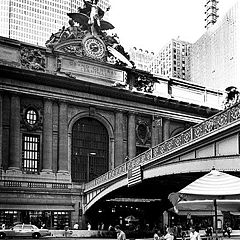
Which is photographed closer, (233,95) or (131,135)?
(233,95)

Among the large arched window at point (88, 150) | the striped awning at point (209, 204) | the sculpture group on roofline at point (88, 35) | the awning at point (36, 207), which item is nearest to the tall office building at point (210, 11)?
the sculpture group on roofline at point (88, 35)

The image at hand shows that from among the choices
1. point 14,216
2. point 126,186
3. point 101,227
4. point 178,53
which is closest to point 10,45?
point 14,216

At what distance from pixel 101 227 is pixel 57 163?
28.4 feet

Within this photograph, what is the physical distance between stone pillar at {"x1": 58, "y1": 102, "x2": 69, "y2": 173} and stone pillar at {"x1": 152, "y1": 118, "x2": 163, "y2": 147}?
12.6m

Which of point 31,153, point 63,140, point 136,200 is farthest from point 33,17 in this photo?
point 136,200

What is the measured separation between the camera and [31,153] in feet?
186

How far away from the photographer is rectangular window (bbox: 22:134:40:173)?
184ft

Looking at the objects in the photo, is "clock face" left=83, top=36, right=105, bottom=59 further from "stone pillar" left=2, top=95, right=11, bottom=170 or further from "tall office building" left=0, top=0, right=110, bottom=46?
"tall office building" left=0, top=0, right=110, bottom=46

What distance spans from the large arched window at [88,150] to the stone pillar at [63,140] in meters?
1.34

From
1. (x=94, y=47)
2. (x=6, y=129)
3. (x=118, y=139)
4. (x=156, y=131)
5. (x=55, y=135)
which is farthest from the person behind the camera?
(x=156, y=131)

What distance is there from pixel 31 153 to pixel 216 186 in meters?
41.1

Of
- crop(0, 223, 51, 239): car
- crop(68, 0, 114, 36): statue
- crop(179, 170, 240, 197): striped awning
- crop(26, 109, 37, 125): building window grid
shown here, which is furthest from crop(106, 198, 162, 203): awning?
crop(179, 170, 240, 197): striped awning

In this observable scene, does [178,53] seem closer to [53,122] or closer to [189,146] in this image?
[53,122]

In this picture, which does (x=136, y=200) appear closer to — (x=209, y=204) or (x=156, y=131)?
(x=156, y=131)
